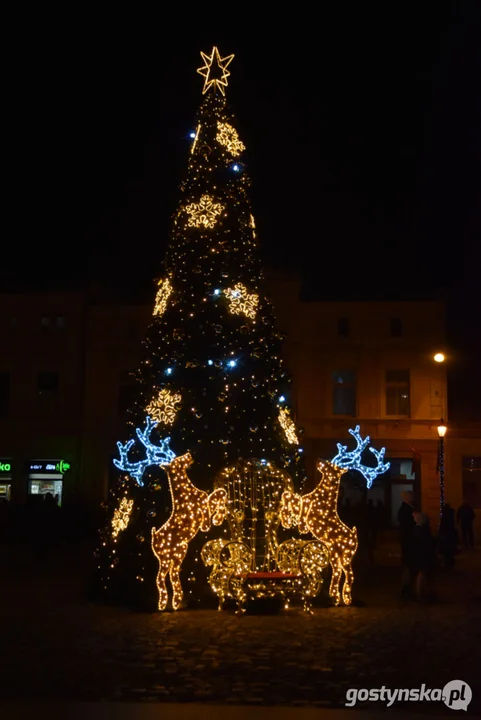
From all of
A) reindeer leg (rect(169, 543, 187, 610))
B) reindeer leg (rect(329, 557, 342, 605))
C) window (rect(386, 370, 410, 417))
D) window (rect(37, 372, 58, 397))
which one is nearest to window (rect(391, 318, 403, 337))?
window (rect(386, 370, 410, 417))

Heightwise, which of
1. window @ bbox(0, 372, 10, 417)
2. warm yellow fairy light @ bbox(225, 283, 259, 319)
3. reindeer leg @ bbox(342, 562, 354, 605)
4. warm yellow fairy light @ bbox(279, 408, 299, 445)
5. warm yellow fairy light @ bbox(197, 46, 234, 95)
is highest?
warm yellow fairy light @ bbox(197, 46, 234, 95)

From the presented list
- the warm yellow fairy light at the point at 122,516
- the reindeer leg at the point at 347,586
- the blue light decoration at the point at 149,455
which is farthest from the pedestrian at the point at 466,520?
the blue light decoration at the point at 149,455

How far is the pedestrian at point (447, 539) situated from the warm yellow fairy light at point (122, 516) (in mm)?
9886

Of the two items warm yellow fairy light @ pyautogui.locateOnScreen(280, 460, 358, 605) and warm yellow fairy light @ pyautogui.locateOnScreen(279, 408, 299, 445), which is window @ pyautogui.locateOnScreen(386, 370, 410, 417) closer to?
warm yellow fairy light @ pyautogui.locateOnScreen(279, 408, 299, 445)

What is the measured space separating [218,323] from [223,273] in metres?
0.89

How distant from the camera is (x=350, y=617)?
14.0m

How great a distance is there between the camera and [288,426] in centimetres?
1667

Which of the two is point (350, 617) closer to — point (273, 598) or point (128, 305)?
point (273, 598)

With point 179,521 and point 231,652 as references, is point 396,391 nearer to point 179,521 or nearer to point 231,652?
point 179,521

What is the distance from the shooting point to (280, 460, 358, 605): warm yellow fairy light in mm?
15188

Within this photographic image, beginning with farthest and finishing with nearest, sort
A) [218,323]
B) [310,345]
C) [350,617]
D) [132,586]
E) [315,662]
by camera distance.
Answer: [310,345] → [218,323] → [132,586] → [350,617] → [315,662]

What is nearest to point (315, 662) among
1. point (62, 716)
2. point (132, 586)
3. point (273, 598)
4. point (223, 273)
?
point (62, 716)

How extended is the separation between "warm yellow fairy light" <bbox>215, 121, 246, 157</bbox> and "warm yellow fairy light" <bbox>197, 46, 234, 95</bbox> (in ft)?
2.44

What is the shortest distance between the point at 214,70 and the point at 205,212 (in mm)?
2894
